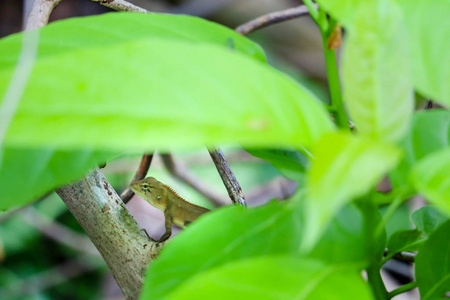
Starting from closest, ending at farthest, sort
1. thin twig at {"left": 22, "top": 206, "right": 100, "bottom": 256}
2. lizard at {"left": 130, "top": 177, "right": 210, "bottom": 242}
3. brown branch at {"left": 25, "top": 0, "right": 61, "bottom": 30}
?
brown branch at {"left": 25, "top": 0, "right": 61, "bottom": 30}
lizard at {"left": 130, "top": 177, "right": 210, "bottom": 242}
thin twig at {"left": 22, "top": 206, "right": 100, "bottom": 256}

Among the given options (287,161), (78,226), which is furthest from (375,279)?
(78,226)

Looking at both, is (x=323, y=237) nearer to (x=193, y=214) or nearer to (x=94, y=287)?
(x=193, y=214)

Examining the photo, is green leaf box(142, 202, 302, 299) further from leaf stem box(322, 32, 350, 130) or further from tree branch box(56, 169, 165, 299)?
tree branch box(56, 169, 165, 299)

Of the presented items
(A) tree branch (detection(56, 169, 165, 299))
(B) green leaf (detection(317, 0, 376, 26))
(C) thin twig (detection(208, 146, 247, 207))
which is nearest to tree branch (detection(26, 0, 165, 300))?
(A) tree branch (detection(56, 169, 165, 299))

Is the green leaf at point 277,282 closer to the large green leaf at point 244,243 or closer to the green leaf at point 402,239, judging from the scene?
the large green leaf at point 244,243

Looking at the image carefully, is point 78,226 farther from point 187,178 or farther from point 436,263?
point 436,263

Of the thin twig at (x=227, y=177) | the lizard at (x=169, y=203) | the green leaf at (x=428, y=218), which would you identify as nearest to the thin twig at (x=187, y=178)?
the lizard at (x=169, y=203)
